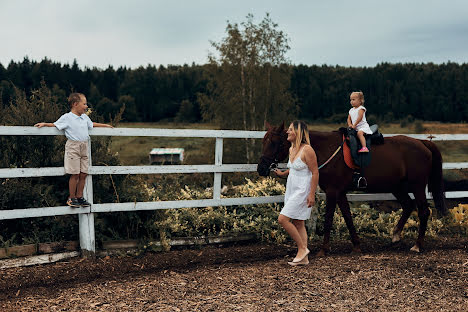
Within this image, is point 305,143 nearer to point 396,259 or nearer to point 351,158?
point 351,158

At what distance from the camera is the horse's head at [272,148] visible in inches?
225

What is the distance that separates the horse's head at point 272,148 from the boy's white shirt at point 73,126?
7.39 feet

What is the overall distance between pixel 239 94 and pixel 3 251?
27.1 metres

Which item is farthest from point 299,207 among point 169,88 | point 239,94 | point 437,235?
point 169,88

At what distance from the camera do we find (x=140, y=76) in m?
69.8

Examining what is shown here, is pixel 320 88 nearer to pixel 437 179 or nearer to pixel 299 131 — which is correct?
pixel 437 179

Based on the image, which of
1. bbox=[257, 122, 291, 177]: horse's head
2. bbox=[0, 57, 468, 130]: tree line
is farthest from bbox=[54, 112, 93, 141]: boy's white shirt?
bbox=[0, 57, 468, 130]: tree line

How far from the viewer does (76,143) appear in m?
5.39

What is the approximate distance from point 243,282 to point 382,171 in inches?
111

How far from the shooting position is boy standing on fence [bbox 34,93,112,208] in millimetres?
5320

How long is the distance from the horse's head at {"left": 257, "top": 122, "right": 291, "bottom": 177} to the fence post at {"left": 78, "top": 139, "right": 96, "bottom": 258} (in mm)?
2210

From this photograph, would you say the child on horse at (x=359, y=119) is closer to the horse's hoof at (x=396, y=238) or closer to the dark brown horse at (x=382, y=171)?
the dark brown horse at (x=382, y=171)

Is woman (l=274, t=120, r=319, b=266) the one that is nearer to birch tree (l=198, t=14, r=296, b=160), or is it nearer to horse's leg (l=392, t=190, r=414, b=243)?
horse's leg (l=392, t=190, r=414, b=243)

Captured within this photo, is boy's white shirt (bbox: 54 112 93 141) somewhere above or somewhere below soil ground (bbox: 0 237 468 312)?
above
